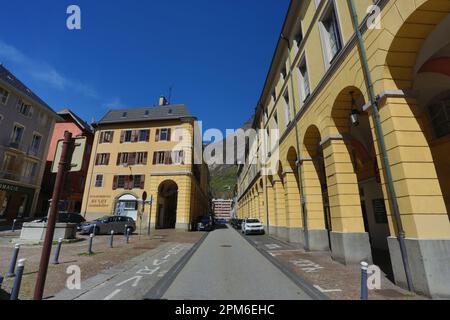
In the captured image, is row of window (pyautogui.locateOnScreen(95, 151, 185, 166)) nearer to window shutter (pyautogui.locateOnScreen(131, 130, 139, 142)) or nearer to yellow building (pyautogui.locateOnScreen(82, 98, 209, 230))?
yellow building (pyautogui.locateOnScreen(82, 98, 209, 230))

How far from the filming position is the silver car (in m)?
20.0

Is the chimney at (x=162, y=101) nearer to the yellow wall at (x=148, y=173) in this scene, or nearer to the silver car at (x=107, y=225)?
the yellow wall at (x=148, y=173)

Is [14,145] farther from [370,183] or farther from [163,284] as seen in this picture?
[370,183]

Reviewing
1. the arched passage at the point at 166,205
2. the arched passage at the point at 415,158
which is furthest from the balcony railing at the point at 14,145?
the arched passage at the point at 415,158

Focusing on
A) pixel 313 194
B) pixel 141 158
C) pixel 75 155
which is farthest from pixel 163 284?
pixel 141 158

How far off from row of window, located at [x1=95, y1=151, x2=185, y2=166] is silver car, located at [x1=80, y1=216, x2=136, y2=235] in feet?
34.3

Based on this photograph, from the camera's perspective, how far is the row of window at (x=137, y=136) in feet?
105

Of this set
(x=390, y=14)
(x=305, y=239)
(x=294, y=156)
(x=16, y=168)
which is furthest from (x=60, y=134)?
(x=390, y=14)

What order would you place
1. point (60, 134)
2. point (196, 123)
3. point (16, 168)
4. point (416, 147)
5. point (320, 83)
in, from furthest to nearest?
point (60, 134) → point (196, 123) → point (16, 168) → point (320, 83) → point (416, 147)

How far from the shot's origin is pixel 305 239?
42.6 ft

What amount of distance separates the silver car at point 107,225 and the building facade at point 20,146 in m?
12.0

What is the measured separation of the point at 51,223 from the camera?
11.4 ft
